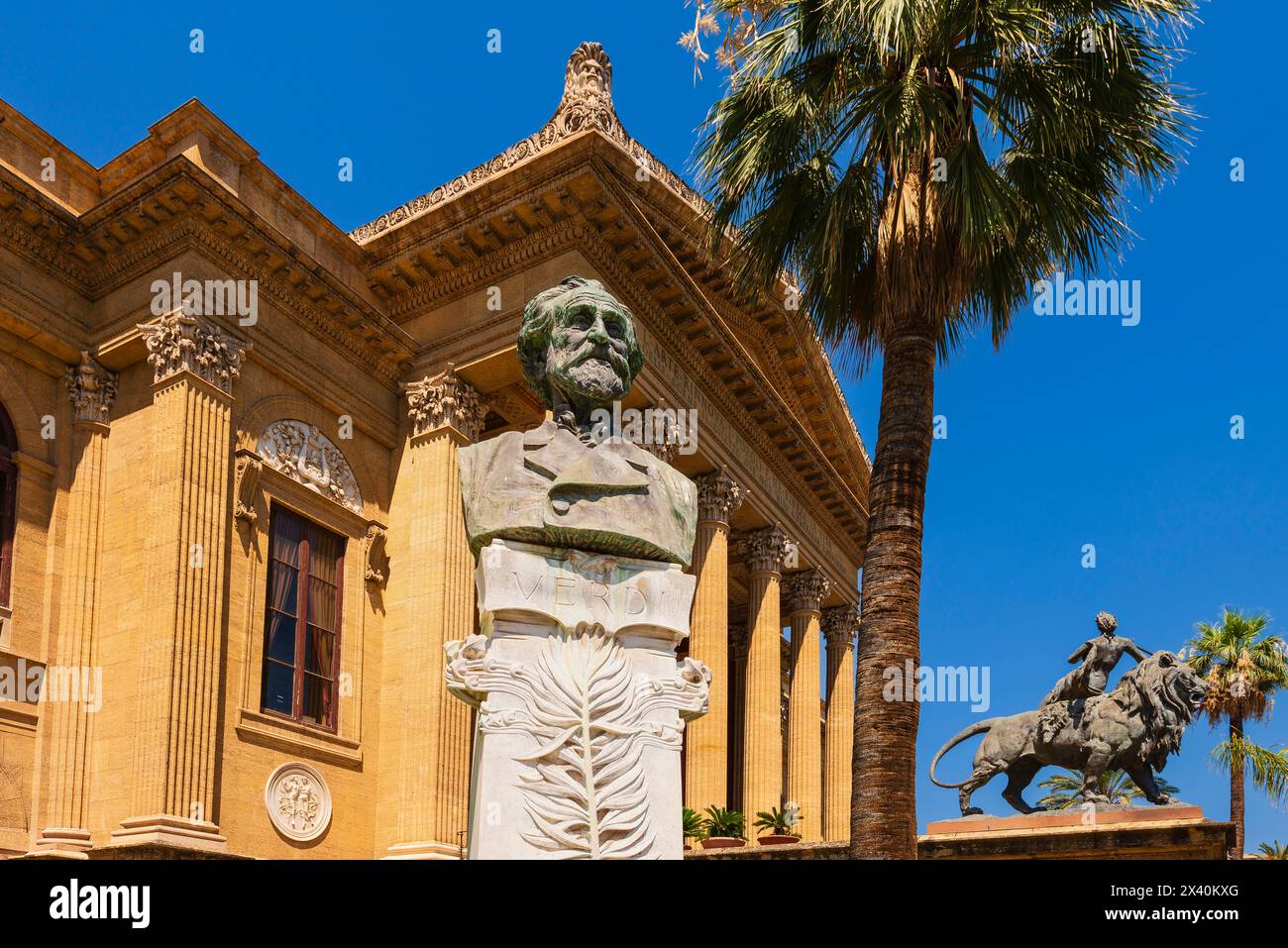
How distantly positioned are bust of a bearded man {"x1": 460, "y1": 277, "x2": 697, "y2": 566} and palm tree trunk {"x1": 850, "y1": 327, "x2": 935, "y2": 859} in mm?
6813

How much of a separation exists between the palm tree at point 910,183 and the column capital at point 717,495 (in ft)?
47.3

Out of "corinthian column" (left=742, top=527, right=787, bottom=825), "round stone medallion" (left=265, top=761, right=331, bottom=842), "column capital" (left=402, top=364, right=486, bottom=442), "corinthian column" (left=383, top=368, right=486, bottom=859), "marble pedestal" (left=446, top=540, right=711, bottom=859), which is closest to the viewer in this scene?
"marble pedestal" (left=446, top=540, right=711, bottom=859)

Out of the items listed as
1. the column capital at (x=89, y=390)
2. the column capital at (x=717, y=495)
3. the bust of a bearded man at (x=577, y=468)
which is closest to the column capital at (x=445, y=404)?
the column capital at (x=89, y=390)

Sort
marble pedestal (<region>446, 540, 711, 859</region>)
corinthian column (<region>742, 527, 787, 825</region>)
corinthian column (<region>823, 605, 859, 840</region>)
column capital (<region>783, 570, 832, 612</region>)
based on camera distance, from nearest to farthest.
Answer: marble pedestal (<region>446, 540, 711, 859</region>) < corinthian column (<region>742, 527, 787, 825</region>) < column capital (<region>783, 570, 832, 612</region>) < corinthian column (<region>823, 605, 859, 840</region>)

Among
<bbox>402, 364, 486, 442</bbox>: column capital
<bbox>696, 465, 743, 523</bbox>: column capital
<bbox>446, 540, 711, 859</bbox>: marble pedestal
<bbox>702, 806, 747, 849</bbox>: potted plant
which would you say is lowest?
<bbox>702, 806, 747, 849</bbox>: potted plant

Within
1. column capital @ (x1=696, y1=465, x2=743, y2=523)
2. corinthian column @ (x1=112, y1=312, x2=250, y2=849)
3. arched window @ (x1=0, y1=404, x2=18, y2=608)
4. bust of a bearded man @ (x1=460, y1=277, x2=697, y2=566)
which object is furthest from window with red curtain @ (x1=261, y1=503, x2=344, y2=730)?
bust of a bearded man @ (x1=460, y1=277, x2=697, y2=566)

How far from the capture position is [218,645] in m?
21.0

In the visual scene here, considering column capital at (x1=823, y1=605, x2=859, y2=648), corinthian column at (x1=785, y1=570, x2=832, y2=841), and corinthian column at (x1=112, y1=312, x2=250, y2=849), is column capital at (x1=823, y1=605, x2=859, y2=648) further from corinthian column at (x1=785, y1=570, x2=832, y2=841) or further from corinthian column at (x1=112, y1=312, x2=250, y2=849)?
corinthian column at (x1=112, y1=312, x2=250, y2=849)

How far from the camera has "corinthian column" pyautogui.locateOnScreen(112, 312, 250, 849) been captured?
1948 centimetres

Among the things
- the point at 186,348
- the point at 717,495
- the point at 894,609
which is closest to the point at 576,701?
the point at 894,609

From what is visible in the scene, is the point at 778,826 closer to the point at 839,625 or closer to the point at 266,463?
the point at 266,463

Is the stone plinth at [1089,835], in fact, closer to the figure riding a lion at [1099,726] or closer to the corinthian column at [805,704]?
the figure riding a lion at [1099,726]

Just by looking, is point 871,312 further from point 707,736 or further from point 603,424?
point 707,736

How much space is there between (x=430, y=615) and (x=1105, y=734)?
11.7 m
